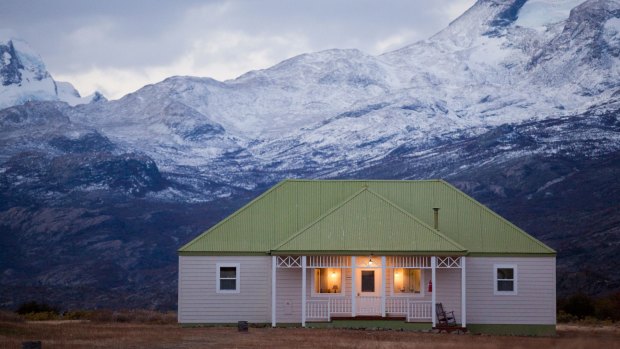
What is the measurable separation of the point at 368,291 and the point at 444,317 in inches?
155

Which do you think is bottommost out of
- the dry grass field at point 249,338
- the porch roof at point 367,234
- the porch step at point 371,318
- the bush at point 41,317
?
the dry grass field at point 249,338

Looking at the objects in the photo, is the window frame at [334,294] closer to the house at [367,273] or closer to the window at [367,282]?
the house at [367,273]

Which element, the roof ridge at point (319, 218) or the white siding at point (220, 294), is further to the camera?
the white siding at point (220, 294)

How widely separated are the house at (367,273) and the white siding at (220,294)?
4 cm

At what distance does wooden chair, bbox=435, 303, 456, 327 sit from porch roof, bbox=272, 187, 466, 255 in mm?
2237

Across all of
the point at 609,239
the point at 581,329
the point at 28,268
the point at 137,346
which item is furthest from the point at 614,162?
the point at 137,346

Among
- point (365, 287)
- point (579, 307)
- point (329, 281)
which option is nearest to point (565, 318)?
point (579, 307)

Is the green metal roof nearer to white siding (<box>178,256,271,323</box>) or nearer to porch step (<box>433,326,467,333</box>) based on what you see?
white siding (<box>178,256,271,323</box>)

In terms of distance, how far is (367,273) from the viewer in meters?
48.4

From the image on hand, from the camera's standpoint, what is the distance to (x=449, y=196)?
51062 millimetres

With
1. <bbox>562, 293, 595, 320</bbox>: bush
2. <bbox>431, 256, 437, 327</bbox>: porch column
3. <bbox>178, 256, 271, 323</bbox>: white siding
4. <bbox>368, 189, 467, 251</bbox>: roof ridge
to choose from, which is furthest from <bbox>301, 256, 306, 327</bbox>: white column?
<bbox>562, 293, 595, 320</bbox>: bush

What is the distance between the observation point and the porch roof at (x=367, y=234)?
46.3m

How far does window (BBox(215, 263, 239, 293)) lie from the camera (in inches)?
1870

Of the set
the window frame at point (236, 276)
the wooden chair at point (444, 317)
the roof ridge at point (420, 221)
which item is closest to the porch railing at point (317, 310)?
the window frame at point (236, 276)
